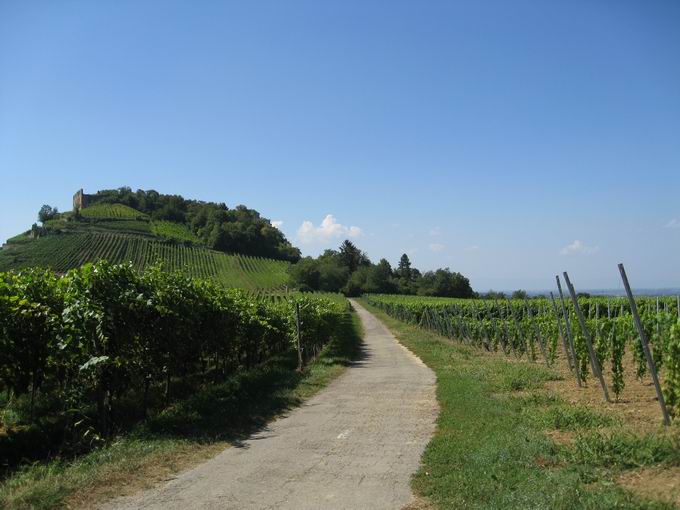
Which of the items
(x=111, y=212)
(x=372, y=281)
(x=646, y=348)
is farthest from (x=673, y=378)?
(x=111, y=212)

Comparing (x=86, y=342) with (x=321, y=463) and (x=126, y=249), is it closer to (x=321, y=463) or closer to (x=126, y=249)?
(x=321, y=463)

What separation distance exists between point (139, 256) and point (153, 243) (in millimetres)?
12346

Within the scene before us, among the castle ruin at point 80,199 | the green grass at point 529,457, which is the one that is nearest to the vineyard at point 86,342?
the green grass at point 529,457

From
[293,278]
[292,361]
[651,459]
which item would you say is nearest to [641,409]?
[651,459]

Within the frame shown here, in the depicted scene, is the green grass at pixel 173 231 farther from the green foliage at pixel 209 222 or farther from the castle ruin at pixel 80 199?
the castle ruin at pixel 80 199

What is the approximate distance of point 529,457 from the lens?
6086mm

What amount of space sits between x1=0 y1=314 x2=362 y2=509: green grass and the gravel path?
38cm

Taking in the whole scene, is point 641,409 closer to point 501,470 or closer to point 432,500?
point 501,470

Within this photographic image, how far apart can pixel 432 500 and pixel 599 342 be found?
824cm

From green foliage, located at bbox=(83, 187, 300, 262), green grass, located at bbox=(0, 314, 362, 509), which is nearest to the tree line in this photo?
green foliage, located at bbox=(83, 187, 300, 262)

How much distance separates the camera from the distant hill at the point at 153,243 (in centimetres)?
8112

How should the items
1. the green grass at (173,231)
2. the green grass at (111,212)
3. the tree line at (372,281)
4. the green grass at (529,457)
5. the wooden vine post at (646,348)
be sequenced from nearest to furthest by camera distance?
the green grass at (529,457), the wooden vine post at (646,348), the tree line at (372,281), the green grass at (173,231), the green grass at (111,212)

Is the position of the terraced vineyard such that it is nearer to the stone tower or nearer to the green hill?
the green hill

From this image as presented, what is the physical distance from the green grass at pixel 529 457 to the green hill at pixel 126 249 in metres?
63.5
